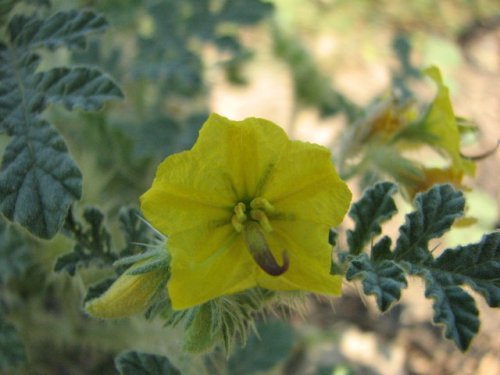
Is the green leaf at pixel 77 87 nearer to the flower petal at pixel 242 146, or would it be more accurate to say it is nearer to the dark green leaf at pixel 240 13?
the flower petal at pixel 242 146

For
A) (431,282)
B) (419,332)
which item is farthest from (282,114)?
(431,282)

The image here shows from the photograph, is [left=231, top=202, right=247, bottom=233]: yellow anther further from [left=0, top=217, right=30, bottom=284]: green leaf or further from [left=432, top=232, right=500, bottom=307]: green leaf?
[left=0, top=217, right=30, bottom=284]: green leaf

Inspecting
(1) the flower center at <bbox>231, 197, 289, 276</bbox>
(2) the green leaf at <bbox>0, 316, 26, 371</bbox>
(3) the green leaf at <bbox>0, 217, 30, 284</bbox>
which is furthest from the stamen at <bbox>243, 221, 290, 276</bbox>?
(3) the green leaf at <bbox>0, 217, 30, 284</bbox>

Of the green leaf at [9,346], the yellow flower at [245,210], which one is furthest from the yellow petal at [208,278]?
the green leaf at [9,346]

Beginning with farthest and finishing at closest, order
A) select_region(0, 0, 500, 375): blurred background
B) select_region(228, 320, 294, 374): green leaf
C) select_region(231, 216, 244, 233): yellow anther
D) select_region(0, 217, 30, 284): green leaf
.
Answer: select_region(0, 0, 500, 375): blurred background
select_region(228, 320, 294, 374): green leaf
select_region(0, 217, 30, 284): green leaf
select_region(231, 216, 244, 233): yellow anther

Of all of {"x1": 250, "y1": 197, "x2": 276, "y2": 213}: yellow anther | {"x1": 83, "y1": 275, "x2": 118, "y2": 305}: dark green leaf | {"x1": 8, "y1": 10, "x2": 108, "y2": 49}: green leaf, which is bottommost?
{"x1": 83, "y1": 275, "x2": 118, "y2": 305}: dark green leaf

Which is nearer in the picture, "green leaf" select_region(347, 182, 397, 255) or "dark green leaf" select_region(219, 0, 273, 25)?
"green leaf" select_region(347, 182, 397, 255)

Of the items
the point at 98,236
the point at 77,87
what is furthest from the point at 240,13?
the point at 98,236

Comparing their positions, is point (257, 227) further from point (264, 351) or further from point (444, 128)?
point (264, 351)
